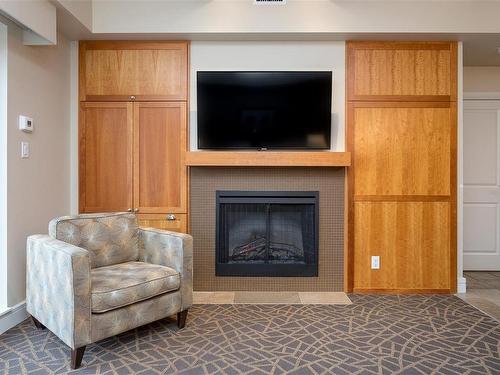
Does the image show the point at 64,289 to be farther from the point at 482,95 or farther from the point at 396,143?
the point at 482,95

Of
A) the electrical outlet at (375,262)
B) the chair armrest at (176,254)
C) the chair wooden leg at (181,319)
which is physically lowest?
the chair wooden leg at (181,319)

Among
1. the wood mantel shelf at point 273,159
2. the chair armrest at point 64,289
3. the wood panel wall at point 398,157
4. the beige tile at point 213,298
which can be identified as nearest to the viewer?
the chair armrest at point 64,289

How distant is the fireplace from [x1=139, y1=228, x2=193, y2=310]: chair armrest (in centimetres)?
74

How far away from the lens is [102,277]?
229 cm

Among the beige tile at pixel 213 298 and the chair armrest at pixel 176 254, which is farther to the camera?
the beige tile at pixel 213 298

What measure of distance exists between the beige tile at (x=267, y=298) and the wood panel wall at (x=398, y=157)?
0.57 meters

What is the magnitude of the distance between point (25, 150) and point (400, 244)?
334 cm

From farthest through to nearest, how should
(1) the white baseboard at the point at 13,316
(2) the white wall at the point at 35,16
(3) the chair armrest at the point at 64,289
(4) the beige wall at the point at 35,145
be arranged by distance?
(4) the beige wall at the point at 35,145, (1) the white baseboard at the point at 13,316, (2) the white wall at the point at 35,16, (3) the chair armrest at the point at 64,289

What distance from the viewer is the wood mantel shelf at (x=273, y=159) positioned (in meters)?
3.14

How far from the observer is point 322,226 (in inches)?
131

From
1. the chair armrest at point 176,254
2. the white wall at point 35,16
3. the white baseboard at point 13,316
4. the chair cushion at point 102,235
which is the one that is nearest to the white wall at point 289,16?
the white wall at point 35,16

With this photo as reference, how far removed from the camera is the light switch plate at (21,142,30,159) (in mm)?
2637

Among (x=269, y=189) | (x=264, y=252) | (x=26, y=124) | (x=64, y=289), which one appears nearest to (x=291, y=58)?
(x=269, y=189)

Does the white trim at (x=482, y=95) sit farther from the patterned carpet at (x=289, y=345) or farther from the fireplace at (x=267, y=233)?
the patterned carpet at (x=289, y=345)
